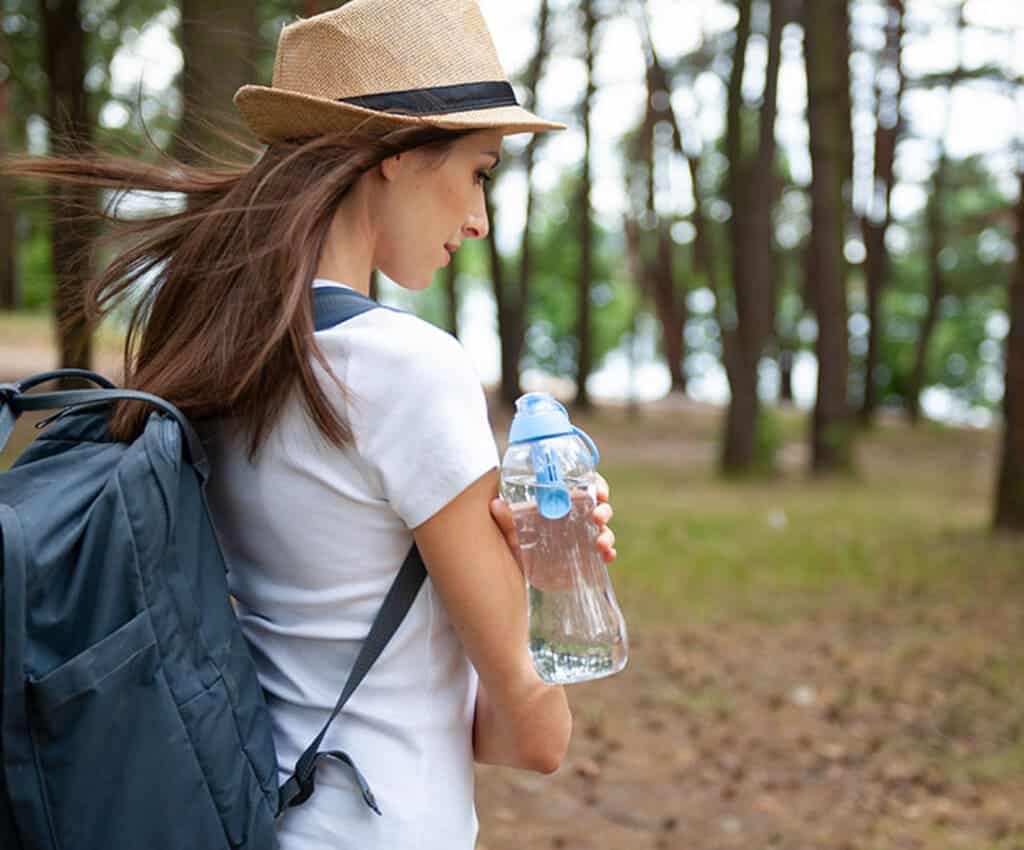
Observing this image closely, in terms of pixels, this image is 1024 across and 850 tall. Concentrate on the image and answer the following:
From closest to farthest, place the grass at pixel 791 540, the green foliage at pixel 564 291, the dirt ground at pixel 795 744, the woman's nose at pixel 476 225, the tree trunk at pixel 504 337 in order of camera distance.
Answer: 1. the woman's nose at pixel 476 225
2. the dirt ground at pixel 795 744
3. the grass at pixel 791 540
4. the tree trunk at pixel 504 337
5. the green foliage at pixel 564 291

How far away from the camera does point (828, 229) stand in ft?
55.8

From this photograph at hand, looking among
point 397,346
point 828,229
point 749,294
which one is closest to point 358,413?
point 397,346

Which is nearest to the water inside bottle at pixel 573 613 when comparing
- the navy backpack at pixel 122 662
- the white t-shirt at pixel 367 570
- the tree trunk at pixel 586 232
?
the white t-shirt at pixel 367 570

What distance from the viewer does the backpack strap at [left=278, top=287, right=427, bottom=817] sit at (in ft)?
5.35

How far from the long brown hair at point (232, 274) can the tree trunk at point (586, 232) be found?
2297cm

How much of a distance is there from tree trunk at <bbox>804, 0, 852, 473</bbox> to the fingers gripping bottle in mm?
14818

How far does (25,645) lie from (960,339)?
55479 millimetres

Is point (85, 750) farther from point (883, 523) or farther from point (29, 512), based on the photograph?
point (883, 523)

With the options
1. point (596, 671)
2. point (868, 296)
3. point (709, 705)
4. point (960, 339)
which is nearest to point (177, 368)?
point (596, 671)

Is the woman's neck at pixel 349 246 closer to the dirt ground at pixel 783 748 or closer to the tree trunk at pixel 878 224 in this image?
the dirt ground at pixel 783 748

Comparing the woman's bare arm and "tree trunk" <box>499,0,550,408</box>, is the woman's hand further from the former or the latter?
"tree trunk" <box>499,0,550,408</box>

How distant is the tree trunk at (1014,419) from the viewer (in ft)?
36.4

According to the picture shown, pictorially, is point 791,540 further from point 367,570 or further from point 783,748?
point 367,570

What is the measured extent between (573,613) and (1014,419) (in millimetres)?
10051
